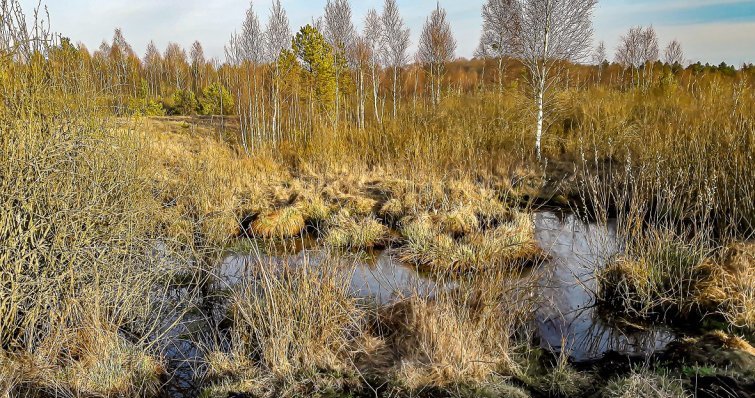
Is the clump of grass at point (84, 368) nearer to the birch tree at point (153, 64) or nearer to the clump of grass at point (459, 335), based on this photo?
the clump of grass at point (459, 335)

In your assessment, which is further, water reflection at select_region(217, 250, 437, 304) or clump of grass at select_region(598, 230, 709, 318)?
water reflection at select_region(217, 250, 437, 304)

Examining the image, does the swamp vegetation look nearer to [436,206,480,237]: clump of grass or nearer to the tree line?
[436,206,480,237]: clump of grass

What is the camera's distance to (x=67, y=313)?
3.32m

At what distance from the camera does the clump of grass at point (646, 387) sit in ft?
9.36

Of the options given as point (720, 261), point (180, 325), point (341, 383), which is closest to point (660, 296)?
point (720, 261)

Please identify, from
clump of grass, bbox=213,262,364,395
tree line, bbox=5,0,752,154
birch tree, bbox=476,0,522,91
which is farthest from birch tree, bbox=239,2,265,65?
clump of grass, bbox=213,262,364,395

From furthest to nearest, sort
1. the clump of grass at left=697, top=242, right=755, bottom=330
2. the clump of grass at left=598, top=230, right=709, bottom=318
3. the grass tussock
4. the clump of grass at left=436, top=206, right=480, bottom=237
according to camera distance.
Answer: the clump of grass at left=436, top=206, right=480, bottom=237, the clump of grass at left=598, top=230, right=709, bottom=318, the grass tussock, the clump of grass at left=697, top=242, right=755, bottom=330

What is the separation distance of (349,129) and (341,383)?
1004 cm

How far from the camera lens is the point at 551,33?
34.5 feet

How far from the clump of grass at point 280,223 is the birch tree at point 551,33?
5.87 metres

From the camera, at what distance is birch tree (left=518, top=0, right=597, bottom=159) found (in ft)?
33.5

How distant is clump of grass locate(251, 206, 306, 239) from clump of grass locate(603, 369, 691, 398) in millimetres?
5294

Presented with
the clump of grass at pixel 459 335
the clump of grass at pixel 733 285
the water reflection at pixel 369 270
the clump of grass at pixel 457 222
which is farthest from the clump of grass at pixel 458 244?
the clump of grass at pixel 733 285

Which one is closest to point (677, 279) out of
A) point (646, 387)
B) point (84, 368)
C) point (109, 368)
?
point (646, 387)
